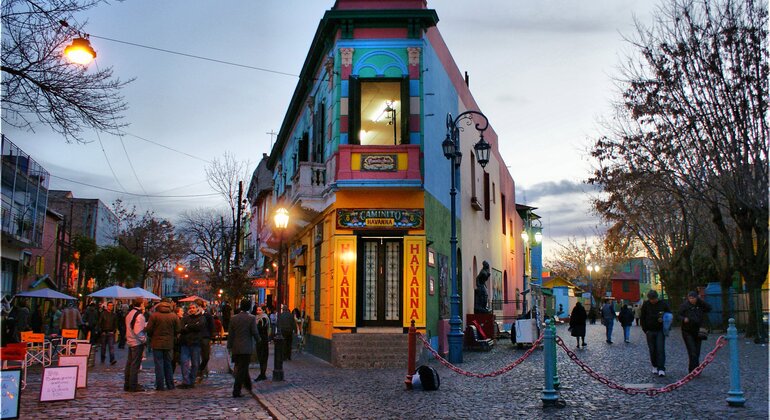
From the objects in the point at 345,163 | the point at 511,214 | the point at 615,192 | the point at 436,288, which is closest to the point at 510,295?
the point at 511,214

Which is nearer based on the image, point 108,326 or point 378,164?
point 378,164

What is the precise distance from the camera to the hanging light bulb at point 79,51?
1035cm

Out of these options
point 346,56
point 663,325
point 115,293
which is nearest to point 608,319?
point 663,325

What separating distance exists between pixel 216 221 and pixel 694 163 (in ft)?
130

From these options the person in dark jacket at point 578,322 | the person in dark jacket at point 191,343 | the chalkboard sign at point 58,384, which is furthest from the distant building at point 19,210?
the person in dark jacket at point 578,322

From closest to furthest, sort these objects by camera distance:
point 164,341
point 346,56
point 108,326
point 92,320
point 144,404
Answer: point 144,404, point 164,341, point 346,56, point 108,326, point 92,320

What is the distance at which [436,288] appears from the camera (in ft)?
62.8

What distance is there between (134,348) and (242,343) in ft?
8.33

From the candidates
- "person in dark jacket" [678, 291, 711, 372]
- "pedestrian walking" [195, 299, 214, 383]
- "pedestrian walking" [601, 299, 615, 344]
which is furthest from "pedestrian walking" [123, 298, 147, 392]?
"pedestrian walking" [601, 299, 615, 344]

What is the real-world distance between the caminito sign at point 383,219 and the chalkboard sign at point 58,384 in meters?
8.22

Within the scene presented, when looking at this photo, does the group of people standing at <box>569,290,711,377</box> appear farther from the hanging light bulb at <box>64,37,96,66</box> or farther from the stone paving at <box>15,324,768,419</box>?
the hanging light bulb at <box>64,37,96,66</box>

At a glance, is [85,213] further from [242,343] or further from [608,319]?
[242,343]

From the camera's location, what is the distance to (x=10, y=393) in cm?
902

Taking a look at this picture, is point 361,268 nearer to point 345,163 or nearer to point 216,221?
point 345,163
